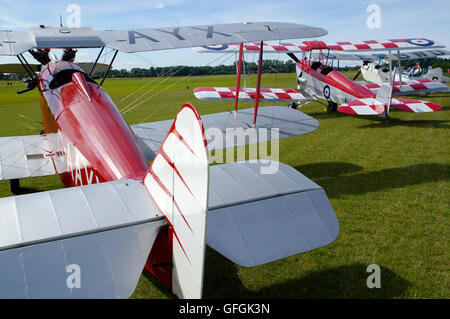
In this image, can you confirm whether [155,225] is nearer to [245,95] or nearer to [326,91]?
[245,95]

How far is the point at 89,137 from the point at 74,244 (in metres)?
1.67

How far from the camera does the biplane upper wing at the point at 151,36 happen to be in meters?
3.62

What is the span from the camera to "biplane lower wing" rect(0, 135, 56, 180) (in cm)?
495

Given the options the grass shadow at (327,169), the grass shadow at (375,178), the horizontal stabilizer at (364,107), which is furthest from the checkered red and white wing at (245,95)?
the grass shadow at (375,178)

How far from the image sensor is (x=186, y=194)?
5.86 ft

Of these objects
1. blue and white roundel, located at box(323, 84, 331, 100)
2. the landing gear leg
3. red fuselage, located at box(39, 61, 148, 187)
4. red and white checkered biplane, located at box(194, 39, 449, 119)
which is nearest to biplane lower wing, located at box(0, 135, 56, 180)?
red fuselage, located at box(39, 61, 148, 187)

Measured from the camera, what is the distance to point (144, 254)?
1957 millimetres

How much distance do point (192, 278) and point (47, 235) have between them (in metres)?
0.81

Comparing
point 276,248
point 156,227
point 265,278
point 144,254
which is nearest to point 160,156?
point 156,227
